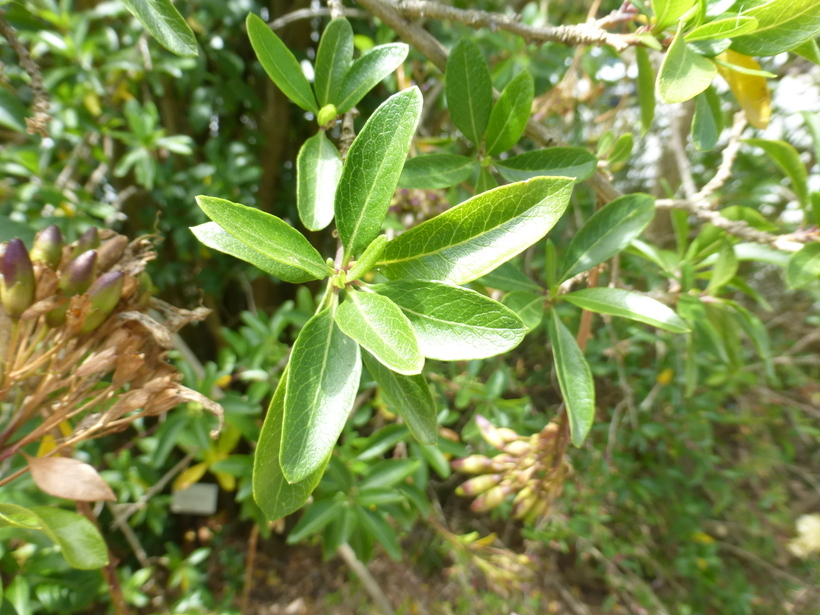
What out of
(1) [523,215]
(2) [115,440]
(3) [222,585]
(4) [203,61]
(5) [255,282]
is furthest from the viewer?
(3) [222,585]

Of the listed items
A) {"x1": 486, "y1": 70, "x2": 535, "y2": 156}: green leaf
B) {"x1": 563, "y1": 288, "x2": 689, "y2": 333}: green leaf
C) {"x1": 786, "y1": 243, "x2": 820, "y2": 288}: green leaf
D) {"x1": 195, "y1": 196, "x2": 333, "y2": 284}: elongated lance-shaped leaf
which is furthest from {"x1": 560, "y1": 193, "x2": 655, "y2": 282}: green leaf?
{"x1": 195, "y1": 196, "x2": 333, "y2": 284}: elongated lance-shaped leaf

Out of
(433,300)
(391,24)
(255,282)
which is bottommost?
(255,282)

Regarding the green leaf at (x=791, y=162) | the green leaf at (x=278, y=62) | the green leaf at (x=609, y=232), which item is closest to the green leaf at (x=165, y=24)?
the green leaf at (x=278, y=62)

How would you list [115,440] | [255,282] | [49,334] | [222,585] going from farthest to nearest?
[222,585], [255,282], [115,440], [49,334]

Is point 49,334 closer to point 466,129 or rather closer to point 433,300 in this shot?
point 433,300

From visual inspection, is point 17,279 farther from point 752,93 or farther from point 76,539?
point 752,93

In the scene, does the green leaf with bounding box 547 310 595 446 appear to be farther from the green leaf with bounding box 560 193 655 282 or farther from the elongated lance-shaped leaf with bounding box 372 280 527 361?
the elongated lance-shaped leaf with bounding box 372 280 527 361

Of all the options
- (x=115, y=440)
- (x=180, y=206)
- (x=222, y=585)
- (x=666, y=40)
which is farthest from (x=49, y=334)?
(x=222, y=585)

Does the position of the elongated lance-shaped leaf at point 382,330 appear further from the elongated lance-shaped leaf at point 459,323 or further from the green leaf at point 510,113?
the green leaf at point 510,113
